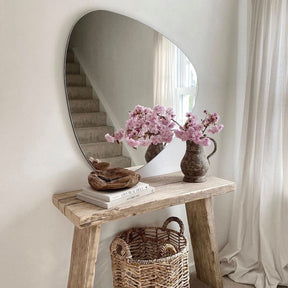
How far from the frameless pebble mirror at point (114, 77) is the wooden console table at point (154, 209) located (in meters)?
0.27

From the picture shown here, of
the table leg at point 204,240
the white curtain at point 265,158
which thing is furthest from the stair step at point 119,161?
the white curtain at point 265,158

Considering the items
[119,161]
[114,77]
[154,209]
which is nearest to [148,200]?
[154,209]

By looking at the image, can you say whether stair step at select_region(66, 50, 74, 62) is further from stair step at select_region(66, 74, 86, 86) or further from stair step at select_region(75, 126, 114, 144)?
stair step at select_region(75, 126, 114, 144)

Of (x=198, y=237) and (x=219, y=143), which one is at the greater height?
(x=219, y=143)

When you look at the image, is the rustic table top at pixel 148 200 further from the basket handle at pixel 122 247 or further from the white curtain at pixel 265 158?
the white curtain at pixel 265 158

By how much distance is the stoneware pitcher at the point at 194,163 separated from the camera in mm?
1763

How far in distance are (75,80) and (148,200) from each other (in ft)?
2.26

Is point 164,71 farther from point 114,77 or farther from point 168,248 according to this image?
point 168,248

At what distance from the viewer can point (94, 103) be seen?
1.66 m

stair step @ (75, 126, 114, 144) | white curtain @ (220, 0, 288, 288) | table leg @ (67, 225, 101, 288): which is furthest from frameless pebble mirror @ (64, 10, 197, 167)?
white curtain @ (220, 0, 288, 288)

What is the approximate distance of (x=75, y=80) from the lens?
5.21ft

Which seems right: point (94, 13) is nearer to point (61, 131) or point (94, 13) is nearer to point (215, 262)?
point (61, 131)

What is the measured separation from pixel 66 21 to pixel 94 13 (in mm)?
153

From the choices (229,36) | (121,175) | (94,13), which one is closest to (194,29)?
(229,36)
